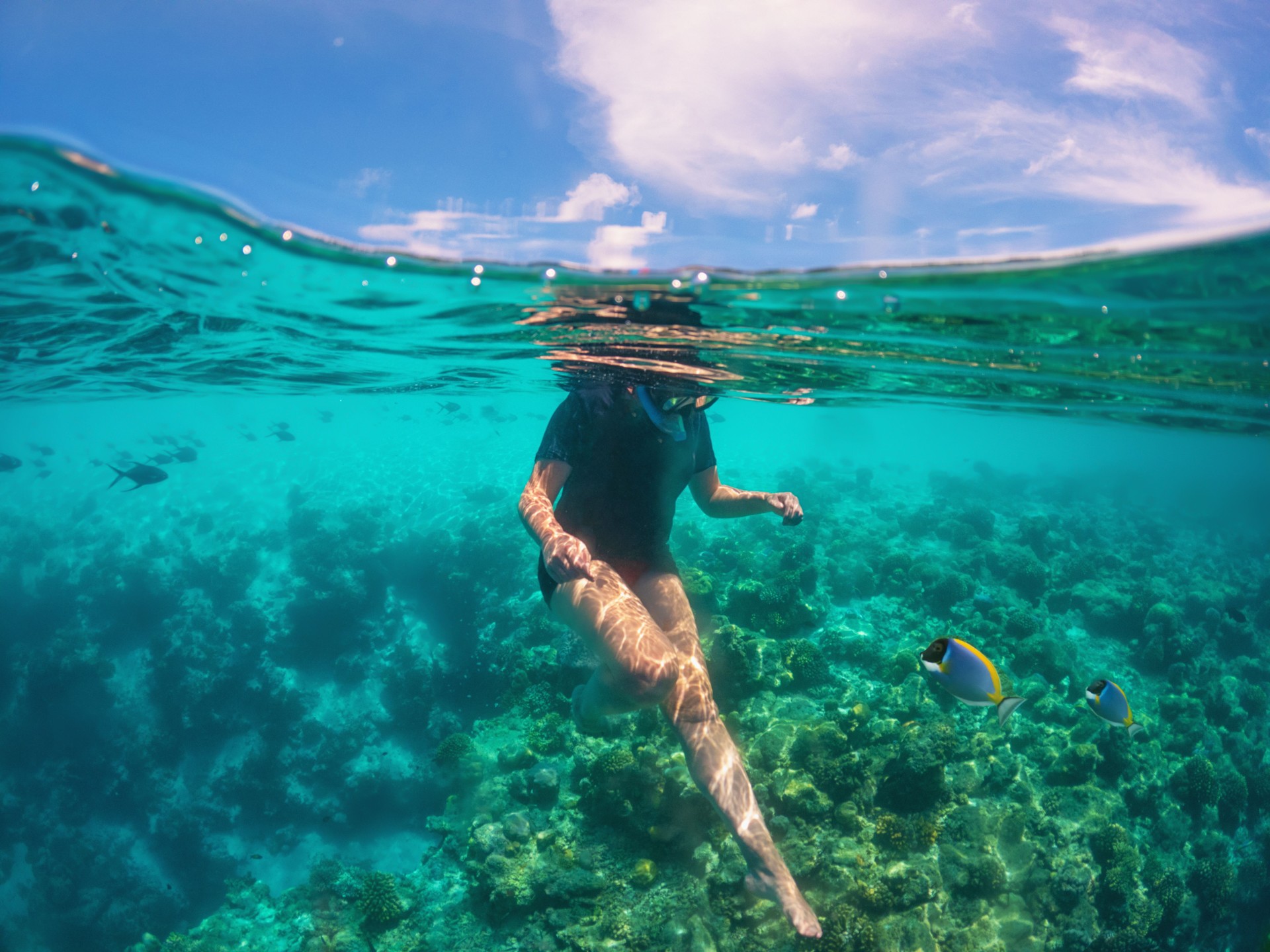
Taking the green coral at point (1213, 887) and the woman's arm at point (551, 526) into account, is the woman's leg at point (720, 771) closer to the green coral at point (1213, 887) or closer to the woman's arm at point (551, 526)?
the woman's arm at point (551, 526)

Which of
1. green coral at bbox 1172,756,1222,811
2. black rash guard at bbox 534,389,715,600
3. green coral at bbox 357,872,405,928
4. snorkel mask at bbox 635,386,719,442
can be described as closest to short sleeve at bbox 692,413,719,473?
snorkel mask at bbox 635,386,719,442

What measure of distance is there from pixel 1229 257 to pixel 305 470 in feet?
100

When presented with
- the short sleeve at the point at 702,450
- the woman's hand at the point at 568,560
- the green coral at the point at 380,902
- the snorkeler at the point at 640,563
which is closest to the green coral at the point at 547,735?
the green coral at the point at 380,902

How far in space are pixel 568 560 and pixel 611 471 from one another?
4.82ft

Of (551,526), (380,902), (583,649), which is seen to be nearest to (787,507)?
(551,526)

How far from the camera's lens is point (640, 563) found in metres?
5.41

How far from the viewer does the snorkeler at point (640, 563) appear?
13.6ft

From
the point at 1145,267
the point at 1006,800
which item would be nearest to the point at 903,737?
the point at 1006,800

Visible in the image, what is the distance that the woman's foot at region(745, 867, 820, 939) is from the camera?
3848mm

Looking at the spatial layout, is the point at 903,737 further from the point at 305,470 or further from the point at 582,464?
the point at 305,470

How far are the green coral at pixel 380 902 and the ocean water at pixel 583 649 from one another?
43mm

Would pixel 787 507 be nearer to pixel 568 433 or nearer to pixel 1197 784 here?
pixel 568 433

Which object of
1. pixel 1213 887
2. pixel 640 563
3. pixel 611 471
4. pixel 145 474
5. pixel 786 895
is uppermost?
pixel 611 471

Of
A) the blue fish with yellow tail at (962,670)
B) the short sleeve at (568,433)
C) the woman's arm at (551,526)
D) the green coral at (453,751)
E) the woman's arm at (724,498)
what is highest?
the short sleeve at (568,433)
